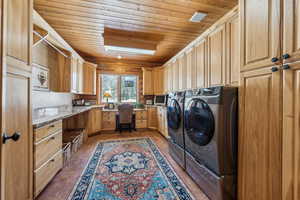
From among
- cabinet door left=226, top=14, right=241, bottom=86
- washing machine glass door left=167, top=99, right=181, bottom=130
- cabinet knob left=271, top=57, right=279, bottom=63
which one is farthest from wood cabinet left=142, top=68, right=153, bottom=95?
cabinet knob left=271, top=57, right=279, bottom=63

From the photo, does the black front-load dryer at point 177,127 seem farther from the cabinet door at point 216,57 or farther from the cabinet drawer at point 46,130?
the cabinet drawer at point 46,130

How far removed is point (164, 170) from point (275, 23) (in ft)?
6.80

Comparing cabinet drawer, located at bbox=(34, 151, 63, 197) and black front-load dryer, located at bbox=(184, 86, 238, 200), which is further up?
black front-load dryer, located at bbox=(184, 86, 238, 200)

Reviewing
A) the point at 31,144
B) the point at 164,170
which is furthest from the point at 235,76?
the point at 31,144

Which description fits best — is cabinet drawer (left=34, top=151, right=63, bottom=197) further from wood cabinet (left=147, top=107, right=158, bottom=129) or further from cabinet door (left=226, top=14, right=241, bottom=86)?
wood cabinet (left=147, top=107, right=158, bottom=129)

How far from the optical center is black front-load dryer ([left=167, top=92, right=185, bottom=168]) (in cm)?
201

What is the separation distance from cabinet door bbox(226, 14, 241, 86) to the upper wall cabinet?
2.19 meters

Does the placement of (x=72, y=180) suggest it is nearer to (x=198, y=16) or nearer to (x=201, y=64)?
(x=201, y=64)

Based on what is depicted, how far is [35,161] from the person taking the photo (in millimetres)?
1352

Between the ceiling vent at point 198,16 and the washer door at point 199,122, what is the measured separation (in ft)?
4.51

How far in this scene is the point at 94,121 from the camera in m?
3.84

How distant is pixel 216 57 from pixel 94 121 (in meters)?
3.48

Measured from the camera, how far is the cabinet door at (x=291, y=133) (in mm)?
789

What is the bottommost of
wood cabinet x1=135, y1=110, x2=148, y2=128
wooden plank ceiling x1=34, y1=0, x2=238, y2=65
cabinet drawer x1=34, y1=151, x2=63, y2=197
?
cabinet drawer x1=34, y1=151, x2=63, y2=197
